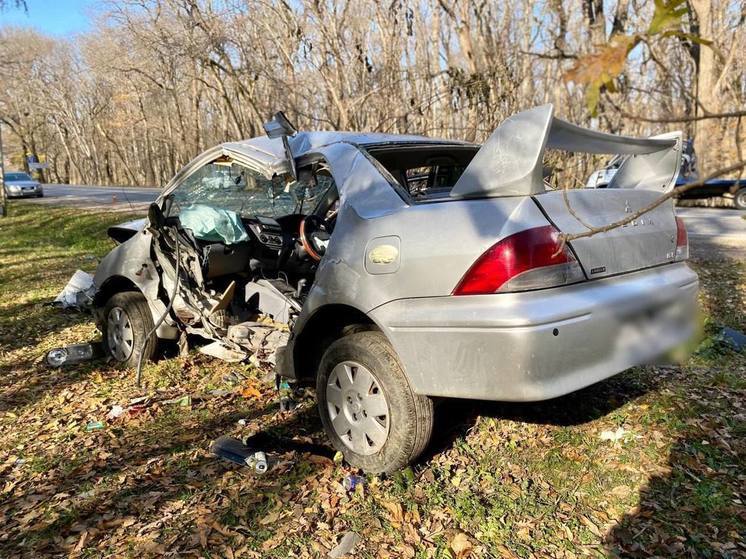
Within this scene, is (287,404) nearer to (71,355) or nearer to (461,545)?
(461,545)

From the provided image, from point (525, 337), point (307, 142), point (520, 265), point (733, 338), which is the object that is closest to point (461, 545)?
point (525, 337)

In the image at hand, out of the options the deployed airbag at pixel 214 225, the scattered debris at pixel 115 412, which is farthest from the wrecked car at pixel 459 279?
the scattered debris at pixel 115 412

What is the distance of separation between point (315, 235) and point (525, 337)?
1.79 m

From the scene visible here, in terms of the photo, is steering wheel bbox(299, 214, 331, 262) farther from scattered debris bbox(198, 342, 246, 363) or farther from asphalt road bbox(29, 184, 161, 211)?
asphalt road bbox(29, 184, 161, 211)

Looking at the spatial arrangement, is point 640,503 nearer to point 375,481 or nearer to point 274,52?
point 375,481

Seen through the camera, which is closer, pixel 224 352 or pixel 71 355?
pixel 224 352

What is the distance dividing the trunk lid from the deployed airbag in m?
2.50

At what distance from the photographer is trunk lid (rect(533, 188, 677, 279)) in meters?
2.40

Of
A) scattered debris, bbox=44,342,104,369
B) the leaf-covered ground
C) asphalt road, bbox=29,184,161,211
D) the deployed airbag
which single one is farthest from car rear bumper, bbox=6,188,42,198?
the deployed airbag

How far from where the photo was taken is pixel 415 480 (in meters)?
2.76

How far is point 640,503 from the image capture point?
244 centimetres

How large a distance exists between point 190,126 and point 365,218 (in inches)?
1735

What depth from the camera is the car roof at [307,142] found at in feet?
11.3

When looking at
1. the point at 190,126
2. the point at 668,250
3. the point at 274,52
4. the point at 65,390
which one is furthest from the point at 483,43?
the point at 190,126
